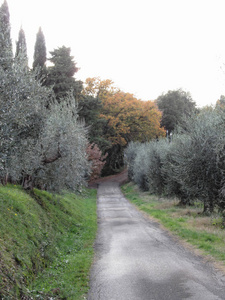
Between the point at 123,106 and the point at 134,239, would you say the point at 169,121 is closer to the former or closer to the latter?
the point at 123,106

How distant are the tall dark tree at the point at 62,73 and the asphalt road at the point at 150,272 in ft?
73.7

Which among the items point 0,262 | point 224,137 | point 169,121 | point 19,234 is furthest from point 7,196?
point 169,121

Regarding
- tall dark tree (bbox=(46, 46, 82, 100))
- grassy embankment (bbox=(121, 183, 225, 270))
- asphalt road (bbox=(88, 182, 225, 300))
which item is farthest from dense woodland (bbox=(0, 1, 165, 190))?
grassy embankment (bbox=(121, 183, 225, 270))

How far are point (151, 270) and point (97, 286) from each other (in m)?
1.68

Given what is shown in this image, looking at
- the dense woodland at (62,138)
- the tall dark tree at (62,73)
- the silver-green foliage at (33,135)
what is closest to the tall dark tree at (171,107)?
the dense woodland at (62,138)

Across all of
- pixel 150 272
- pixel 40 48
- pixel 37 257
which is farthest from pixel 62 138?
pixel 40 48

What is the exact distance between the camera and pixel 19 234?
320 inches

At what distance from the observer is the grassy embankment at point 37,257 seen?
5.99 meters

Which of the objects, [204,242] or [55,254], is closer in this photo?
[55,254]

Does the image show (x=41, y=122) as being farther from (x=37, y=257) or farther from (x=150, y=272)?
(x=150, y=272)

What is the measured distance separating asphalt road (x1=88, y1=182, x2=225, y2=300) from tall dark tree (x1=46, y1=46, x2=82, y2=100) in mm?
22450

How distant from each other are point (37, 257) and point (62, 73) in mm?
27517

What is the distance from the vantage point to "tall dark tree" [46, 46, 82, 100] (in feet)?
105

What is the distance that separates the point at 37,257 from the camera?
7.97 meters
